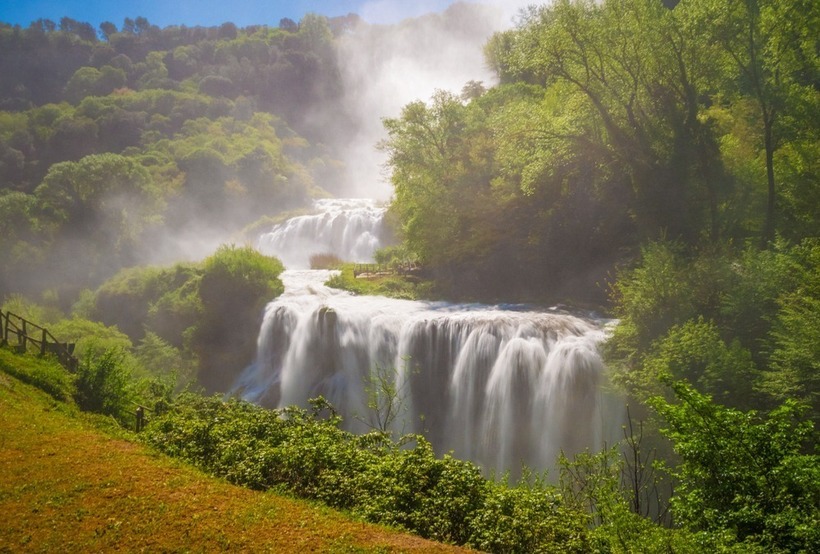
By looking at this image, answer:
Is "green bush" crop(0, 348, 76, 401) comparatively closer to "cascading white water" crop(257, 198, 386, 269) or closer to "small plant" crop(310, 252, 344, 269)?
"small plant" crop(310, 252, 344, 269)

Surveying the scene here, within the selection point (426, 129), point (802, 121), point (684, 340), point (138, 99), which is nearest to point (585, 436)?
point (684, 340)

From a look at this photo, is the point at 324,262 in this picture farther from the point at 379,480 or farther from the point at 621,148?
the point at 379,480

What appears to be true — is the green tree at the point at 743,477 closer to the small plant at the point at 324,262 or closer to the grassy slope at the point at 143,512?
the grassy slope at the point at 143,512

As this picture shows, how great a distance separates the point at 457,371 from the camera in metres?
23.7

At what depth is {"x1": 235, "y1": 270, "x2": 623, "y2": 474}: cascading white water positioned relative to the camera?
66.6ft

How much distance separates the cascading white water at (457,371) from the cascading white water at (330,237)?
22694 mm

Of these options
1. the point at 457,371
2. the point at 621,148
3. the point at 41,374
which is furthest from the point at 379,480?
the point at 621,148

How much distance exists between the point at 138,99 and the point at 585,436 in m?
114

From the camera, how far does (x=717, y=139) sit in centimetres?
2500

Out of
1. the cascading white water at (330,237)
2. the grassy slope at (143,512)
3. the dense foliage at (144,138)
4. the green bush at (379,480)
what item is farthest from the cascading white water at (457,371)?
the dense foliage at (144,138)

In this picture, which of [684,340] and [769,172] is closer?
[684,340]

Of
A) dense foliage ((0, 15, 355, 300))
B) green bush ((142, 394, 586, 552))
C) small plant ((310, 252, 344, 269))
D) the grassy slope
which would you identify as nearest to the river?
green bush ((142, 394, 586, 552))

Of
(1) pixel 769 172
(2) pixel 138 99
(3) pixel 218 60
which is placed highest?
(3) pixel 218 60

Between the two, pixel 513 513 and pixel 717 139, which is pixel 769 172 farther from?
pixel 513 513
